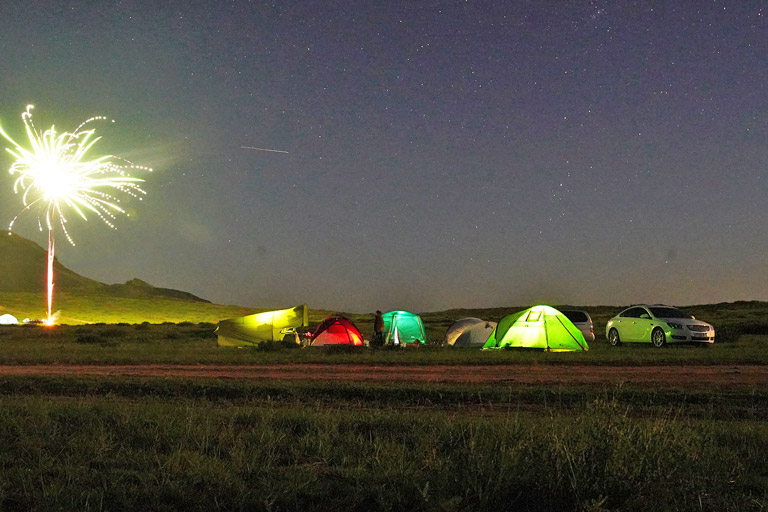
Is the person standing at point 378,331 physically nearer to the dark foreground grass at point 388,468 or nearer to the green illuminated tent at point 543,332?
the green illuminated tent at point 543,332

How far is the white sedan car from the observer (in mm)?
23359

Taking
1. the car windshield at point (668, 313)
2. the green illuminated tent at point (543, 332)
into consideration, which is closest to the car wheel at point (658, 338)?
the car windshield at point (668, 313)

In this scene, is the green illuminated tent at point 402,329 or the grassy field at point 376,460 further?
the green illuminated tent at point 402,329

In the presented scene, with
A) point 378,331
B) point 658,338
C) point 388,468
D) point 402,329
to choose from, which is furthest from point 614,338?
point 388,468

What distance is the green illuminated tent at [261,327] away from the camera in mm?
28344

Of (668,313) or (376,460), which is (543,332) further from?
(376,460)

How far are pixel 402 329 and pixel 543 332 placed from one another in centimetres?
770

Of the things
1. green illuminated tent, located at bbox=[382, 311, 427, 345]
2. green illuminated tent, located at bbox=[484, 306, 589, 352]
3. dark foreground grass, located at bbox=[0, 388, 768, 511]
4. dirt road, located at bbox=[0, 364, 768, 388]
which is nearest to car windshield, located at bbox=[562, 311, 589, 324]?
green illuminated tent, located at bbox=[484, 306, 589, 352]

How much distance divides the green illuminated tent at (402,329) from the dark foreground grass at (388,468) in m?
20.6

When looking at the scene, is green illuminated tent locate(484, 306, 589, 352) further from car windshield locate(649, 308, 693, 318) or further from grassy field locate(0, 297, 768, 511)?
grassy field locate(0, 297, 768, 511)

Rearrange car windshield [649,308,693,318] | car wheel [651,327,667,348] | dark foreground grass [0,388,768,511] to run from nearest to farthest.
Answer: dark foreground grass [0,388,768,511], car wheel [651,327,667,348], car windshield [649,308,693,318]

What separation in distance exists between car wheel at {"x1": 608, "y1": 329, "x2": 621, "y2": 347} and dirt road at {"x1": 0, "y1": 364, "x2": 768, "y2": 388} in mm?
9154

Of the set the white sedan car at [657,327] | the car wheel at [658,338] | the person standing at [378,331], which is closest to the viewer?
the white sedan car at [657,327]

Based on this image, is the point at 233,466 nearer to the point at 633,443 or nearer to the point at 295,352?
the point at 633,443
